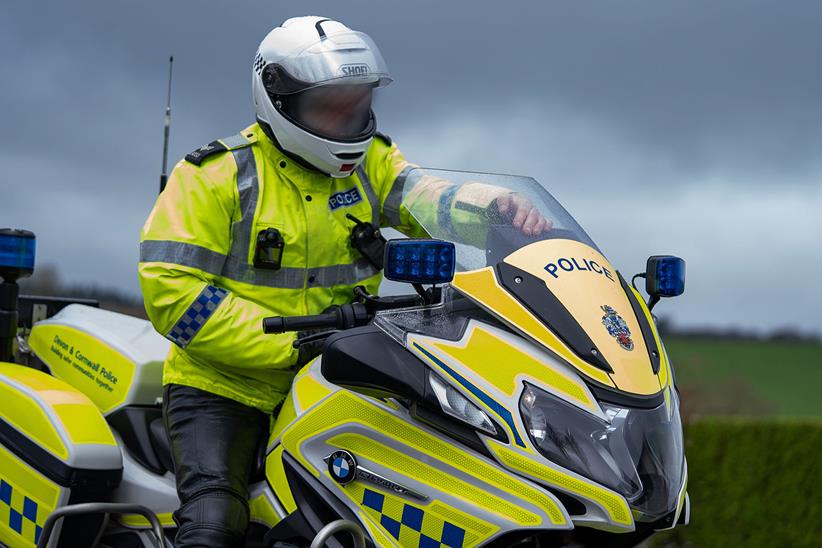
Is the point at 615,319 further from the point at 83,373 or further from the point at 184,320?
the point at 83,373

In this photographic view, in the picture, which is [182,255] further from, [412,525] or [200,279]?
[412,525]

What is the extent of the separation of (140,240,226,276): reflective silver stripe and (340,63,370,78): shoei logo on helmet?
0.76m

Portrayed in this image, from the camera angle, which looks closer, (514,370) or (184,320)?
(514,370)

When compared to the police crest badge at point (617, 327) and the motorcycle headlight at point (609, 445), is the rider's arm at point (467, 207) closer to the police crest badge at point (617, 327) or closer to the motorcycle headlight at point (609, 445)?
the police crest badge at point (617, 327)

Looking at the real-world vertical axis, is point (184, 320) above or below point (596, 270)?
below

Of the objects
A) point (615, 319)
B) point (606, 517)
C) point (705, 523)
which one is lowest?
point (705, 523)

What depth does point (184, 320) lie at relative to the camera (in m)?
3.31

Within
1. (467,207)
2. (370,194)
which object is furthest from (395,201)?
(467,207)

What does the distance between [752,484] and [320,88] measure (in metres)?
6.45

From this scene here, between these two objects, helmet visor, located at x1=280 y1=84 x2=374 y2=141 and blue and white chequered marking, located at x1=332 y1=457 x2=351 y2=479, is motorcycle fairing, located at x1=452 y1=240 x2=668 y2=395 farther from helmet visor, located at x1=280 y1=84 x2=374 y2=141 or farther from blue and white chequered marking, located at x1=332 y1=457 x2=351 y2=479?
helmet visor, located at x1=280 y1=84 x2=374 y2=141

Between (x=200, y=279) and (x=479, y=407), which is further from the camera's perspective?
(x=200, y=279)

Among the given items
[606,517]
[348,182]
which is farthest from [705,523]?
[606,517]

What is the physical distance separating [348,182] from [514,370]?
1422mm

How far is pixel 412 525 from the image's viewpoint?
9.10 ft
